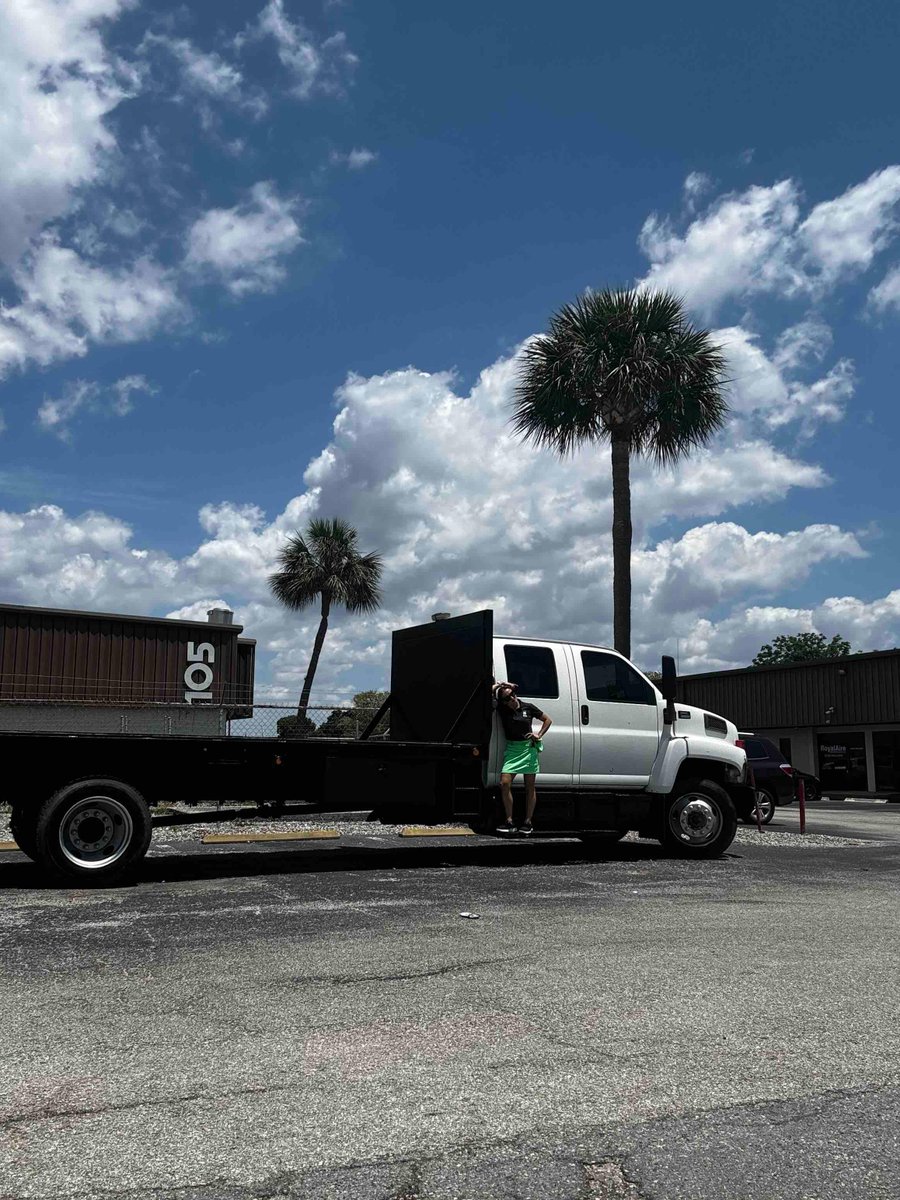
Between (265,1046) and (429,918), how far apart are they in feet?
9.83

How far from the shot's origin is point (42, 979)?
527 centimetres

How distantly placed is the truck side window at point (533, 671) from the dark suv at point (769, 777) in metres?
8.04

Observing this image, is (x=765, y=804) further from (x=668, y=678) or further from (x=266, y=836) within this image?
(x=266, y=836)

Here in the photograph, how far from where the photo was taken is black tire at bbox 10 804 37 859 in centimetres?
807

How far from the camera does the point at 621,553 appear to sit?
67.6ft

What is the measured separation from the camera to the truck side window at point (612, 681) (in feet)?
36.0

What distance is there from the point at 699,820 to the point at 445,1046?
7.60 m

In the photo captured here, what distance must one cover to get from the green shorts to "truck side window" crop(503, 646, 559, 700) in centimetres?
60

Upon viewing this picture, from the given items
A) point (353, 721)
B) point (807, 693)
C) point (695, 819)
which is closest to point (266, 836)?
point (353, 721)

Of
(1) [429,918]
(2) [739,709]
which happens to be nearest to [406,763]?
(1) [429,918]

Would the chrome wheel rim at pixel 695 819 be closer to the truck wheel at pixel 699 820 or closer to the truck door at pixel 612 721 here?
the truck wheel at pixel 699 820

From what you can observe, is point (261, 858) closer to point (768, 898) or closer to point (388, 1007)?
point (768, 898)

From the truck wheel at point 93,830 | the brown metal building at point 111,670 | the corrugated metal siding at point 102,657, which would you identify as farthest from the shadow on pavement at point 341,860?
the corrugated metal siding at point 102,657

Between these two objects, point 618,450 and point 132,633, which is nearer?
point 618,450
